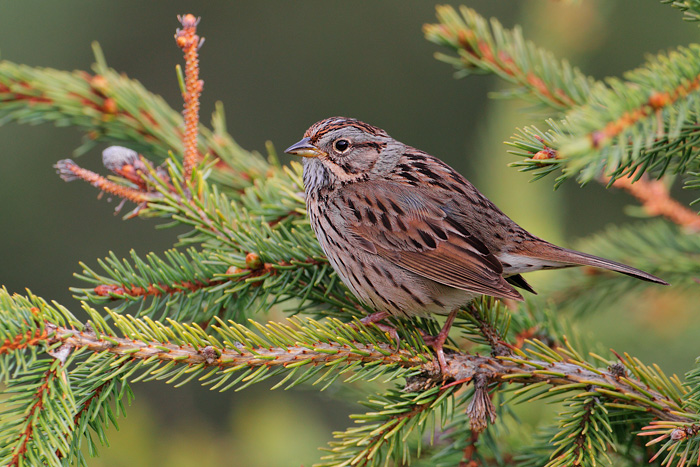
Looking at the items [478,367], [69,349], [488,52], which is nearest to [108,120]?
[69,349]

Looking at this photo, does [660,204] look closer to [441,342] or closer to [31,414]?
[441,342]

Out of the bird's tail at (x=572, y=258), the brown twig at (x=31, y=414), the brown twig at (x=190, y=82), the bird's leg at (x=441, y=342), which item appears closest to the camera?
the brown twig at (x=31, y=414)

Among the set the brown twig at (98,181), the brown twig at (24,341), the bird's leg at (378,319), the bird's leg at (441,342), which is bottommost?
the bird's leg at (441,342)

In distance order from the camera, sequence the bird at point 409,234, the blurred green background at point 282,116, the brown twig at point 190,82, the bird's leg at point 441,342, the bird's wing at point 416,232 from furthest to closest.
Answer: the blurred green background at point 282,116 → the bird's wing at point 416,232 → the bird at point 409,234 → the brown twig at point 190,82 → the bird's leg at point 441,342

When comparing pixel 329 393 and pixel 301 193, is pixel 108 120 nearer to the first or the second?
pixel 301 193

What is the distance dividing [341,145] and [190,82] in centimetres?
97

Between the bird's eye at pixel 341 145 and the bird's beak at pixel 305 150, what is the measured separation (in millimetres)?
77

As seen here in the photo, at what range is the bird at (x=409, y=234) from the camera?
2672mm

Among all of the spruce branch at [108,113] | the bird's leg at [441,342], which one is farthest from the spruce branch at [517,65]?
the spruce branch at [108,113]

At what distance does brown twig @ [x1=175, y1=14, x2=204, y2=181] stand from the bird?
564 mm

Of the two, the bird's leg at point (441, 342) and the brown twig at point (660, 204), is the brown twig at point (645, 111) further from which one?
the brown twig at point (660, 204)

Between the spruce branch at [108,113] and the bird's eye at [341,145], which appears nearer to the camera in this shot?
the spruce branch at [108,113]

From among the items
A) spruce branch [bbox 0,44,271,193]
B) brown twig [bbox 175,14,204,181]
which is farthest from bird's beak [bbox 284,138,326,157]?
brown twig [bbox 175,14,204,181]

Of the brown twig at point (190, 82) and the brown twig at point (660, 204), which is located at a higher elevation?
Answer: the brown twig at point (190, 82)
